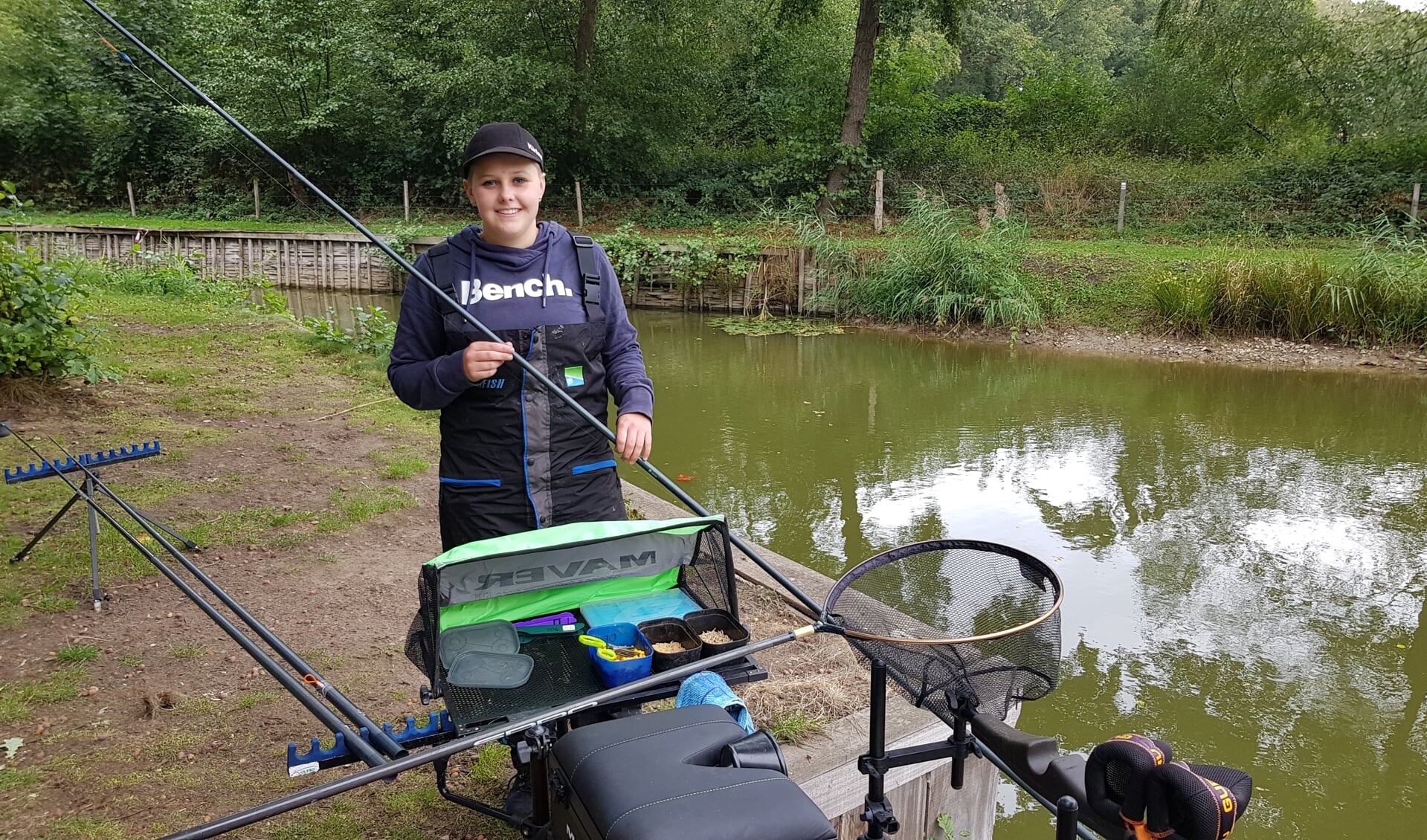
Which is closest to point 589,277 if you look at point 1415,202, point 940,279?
point 940,279

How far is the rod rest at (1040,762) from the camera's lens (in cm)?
152

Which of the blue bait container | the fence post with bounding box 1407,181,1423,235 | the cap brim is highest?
the fence post with bounding box 1407,181,1423,235

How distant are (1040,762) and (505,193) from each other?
1.66 metres

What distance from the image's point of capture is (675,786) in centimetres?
136

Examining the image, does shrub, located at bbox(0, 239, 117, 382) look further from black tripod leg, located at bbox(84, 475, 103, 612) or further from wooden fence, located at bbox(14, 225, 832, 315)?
wooden fence, located at bbox(14, 225, 832, 315)

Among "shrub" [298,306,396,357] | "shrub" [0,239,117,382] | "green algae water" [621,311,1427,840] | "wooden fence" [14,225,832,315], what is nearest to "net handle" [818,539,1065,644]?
"green algae water" [621,311,1427,840]

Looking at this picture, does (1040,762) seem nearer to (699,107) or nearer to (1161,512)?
(1161,512)

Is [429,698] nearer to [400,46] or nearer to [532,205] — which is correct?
[532,205]

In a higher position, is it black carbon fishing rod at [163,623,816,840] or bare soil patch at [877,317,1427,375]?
black carbon fishing rod at [163,623,816,840]

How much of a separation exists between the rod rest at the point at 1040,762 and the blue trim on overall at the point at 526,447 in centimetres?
115

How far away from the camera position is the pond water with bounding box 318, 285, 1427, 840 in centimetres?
415

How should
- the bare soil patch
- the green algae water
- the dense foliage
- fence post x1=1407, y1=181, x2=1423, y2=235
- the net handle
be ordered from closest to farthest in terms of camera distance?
the net handle → the green algae water → the bare soil patch → fence post x1=1407, y1=181, x2=1423, y2=235 → the dense foliage

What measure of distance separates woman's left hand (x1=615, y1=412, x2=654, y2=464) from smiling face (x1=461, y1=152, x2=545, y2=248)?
20.3 inches

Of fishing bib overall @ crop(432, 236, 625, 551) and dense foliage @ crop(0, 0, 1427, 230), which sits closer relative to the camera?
fishing bib overall @ crop(432, 236, 625, 551)
